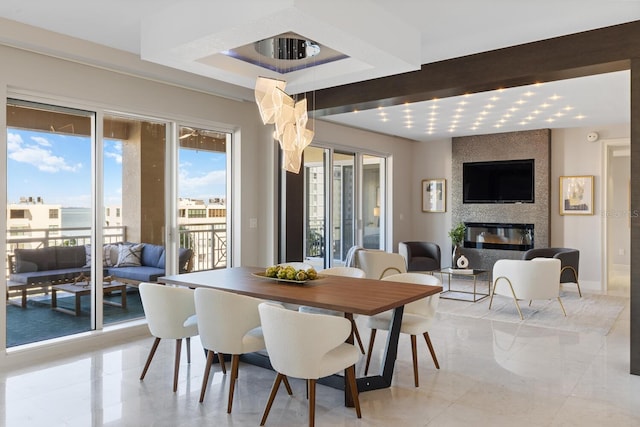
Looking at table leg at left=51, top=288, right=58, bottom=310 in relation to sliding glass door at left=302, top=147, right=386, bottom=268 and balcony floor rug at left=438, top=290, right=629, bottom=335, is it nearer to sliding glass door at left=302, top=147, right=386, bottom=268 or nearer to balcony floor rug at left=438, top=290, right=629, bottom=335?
sliding glass door at left=302, top=147, right=386, bottom=268

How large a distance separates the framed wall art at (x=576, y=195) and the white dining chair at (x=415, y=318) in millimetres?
5083

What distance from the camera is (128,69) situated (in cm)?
453

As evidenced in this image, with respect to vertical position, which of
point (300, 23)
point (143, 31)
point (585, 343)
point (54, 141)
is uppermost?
point (143, 31)

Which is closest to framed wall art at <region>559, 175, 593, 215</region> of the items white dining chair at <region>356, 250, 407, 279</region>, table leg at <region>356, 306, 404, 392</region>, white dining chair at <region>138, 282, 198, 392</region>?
white dining chair at <region>356, 250, 407, 279</region>

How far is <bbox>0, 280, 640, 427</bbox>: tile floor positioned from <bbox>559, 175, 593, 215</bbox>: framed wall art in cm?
371

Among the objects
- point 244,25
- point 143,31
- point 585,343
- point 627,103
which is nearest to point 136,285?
point 143,31

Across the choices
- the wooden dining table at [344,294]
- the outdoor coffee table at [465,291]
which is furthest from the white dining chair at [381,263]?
the wooden dining table at [344,294]

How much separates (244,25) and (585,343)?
425 centimetres

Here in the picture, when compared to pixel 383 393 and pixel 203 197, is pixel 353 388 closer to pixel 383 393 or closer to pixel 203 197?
pixel 383 393

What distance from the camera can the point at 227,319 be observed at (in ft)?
9.93

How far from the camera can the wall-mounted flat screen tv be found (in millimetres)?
8180

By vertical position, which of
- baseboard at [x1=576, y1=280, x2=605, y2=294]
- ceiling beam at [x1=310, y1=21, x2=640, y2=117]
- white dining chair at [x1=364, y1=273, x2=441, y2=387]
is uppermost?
ceiling beam at [x1=310, y1=21, x2=640, y2=117]

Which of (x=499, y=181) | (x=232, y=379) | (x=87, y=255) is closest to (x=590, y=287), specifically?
(x=499, y=181)

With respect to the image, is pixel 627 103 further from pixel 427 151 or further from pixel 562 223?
pixel 427 151
